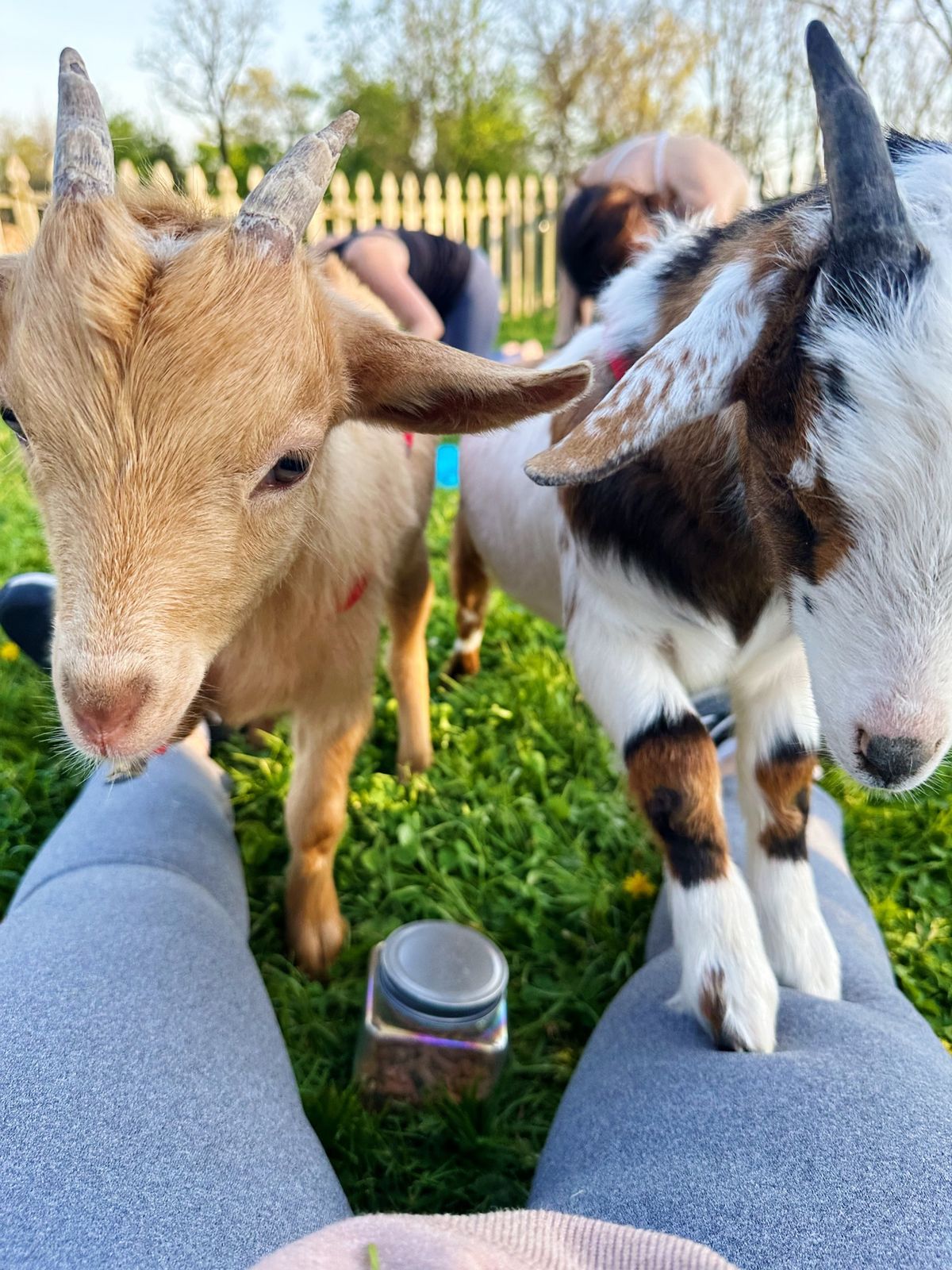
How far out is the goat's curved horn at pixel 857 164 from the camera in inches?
45.3

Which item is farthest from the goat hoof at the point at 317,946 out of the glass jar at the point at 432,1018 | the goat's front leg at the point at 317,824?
the glass jar at the point at 432,1018

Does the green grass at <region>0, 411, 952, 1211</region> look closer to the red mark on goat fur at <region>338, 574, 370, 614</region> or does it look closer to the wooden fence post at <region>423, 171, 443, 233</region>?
the red mark on goat fur at <region>338, 574, 370, 614</region>

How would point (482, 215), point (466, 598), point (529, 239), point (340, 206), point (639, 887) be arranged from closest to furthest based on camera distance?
point (639, 887) < point (466, 598) < point (340, 206) < point (482, 215) < point (529, 239)

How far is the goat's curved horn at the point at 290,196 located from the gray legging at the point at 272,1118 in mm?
1284

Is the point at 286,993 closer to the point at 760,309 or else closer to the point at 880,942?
the point at 880,942

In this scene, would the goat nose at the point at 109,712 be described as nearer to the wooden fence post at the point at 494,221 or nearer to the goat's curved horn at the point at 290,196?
the goat's curved horn at the point at 290,196

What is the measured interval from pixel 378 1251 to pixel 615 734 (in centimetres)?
117

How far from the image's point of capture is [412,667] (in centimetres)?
307

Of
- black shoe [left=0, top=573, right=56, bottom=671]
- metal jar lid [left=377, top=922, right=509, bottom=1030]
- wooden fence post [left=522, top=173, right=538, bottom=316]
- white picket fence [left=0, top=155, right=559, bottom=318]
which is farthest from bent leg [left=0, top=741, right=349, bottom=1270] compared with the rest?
wooden fence post [left=522, top=173, right=538, bottom=316]

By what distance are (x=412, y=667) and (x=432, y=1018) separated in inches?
56.6

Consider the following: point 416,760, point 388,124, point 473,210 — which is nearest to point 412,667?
point 416,760

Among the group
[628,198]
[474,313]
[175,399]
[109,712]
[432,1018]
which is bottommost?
[432,1018]

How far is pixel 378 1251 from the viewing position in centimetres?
78

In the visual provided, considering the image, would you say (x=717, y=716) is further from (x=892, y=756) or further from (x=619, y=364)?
(x=892, y=756)
